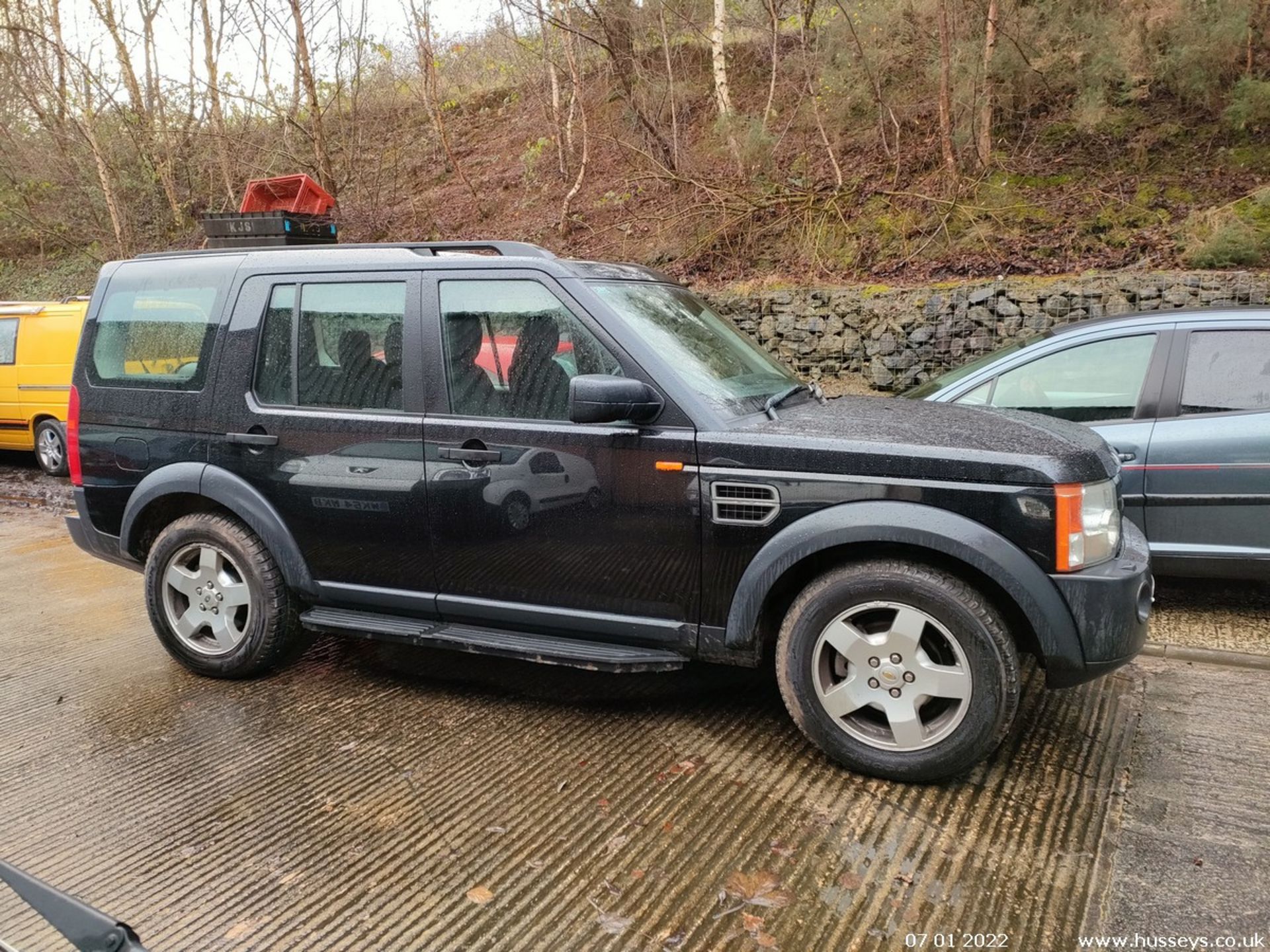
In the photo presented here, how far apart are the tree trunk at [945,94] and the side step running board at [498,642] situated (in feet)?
33.8

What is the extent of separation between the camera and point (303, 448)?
3.76 meters

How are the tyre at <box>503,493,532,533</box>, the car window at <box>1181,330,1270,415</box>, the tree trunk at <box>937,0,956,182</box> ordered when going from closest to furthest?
the tyre at <box>503,493,532,533</box>
the car window at <box>1181,330,1270,415</box>
the tree trunk at <box>937,0,956,182</box>

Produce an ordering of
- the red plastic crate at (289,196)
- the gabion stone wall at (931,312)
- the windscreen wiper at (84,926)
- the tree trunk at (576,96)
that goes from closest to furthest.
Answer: the windscreen wiper at (84,926) < the gabion stone wall at (931,312) < the red plastic crate at (289,196) < the tree trunk at (576,96)

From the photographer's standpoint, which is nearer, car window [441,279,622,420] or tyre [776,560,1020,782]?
tyre [776,560,1020,782]

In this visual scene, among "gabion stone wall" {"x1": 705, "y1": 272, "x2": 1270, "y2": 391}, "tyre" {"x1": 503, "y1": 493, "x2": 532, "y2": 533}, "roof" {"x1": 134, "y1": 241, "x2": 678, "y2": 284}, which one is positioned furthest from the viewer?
"gabion stone wall" {"x1": 705, "y1": 272, "x2": 1270, "y2": 391}

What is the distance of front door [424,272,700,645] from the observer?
322cm

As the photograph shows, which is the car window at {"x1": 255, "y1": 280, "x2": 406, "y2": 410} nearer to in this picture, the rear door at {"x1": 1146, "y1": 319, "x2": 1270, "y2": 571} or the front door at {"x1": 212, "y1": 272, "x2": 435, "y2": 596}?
the front door at {"x1": 212, "y1": 272, "x2": 435, "y2": 596}

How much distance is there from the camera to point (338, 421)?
3699mm

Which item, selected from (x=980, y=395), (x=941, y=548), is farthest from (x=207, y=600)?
(x=980, y=395)

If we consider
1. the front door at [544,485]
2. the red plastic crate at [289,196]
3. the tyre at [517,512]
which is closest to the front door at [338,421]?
the front door at [544,485]

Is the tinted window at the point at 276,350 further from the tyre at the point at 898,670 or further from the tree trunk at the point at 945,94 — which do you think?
the tree trunk at the point at 945,94

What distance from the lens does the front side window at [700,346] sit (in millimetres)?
3400

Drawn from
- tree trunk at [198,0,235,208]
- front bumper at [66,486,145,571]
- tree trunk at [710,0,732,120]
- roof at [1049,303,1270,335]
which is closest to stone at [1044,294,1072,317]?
roof at [1049,303,1270,335]

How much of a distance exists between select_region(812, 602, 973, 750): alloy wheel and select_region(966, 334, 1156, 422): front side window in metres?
2.09
